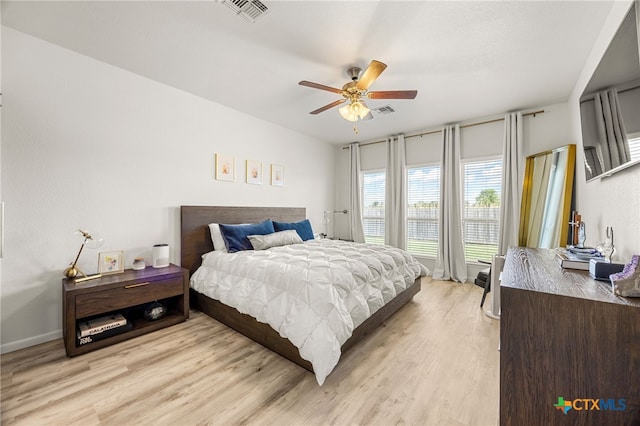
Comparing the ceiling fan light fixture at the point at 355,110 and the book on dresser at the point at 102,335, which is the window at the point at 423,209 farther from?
the book on dresser at the point at 102,335

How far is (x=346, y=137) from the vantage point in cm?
511

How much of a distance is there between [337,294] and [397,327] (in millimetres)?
1086

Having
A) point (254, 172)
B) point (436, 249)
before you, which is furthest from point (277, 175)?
point (436, 249)

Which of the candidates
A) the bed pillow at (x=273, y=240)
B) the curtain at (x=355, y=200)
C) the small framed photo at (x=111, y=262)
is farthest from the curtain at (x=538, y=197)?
the small framed photo at (x=111, y=262)

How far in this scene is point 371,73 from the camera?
2221 mm

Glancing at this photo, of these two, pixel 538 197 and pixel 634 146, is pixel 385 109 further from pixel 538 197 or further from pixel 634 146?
pixel 634 146

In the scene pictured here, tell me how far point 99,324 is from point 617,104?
407 cm

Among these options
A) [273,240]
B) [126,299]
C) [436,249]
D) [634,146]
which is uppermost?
[634,146]

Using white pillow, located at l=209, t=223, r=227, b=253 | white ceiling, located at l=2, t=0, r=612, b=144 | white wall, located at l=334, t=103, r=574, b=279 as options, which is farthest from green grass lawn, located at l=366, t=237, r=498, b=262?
white pillow, located at l=209, t=223, r=227, b=253

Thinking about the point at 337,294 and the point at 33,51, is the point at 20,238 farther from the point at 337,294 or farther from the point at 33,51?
the point at 337,294

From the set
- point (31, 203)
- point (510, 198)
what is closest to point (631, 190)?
point (510, 198)

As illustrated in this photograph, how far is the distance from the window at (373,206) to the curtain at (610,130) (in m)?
3.54

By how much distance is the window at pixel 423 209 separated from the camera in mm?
4574

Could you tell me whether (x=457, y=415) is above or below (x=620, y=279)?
below
